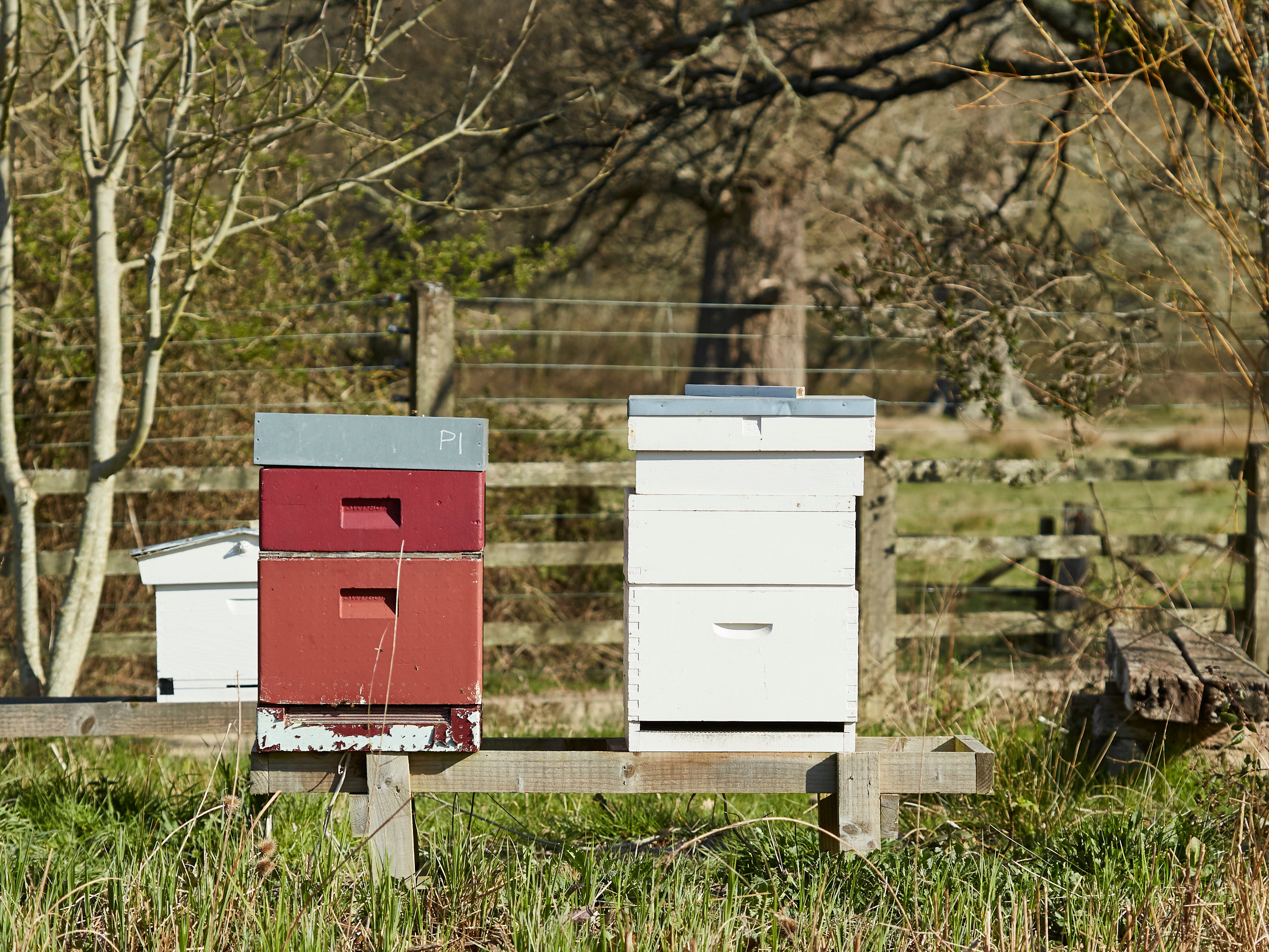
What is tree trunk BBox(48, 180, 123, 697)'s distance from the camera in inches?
158

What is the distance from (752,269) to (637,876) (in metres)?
7.04

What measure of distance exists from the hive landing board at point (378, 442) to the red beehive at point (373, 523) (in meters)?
0.02

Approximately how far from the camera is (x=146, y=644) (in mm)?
4973

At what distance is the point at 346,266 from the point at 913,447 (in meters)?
13.1

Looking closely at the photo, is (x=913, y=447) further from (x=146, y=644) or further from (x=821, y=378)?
(x=146, y=644)

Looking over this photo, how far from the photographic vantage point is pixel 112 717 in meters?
3.01

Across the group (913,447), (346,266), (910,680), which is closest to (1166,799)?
(910,680)

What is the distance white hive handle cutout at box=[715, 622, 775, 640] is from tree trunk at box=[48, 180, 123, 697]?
2762 millimetres

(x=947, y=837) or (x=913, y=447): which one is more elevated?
(x=913, y=447)

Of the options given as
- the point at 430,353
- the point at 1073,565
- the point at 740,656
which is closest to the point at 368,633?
the point at 740,656

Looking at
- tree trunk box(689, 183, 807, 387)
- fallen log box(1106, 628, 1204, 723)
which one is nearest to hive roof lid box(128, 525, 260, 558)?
fallen log box(1106, 628, 1204, 723)

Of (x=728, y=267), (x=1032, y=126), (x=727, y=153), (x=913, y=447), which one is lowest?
(x=913, y=447)

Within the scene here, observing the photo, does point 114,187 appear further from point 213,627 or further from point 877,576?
point 877,576

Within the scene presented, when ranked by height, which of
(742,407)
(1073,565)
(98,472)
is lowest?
(1073,565)
